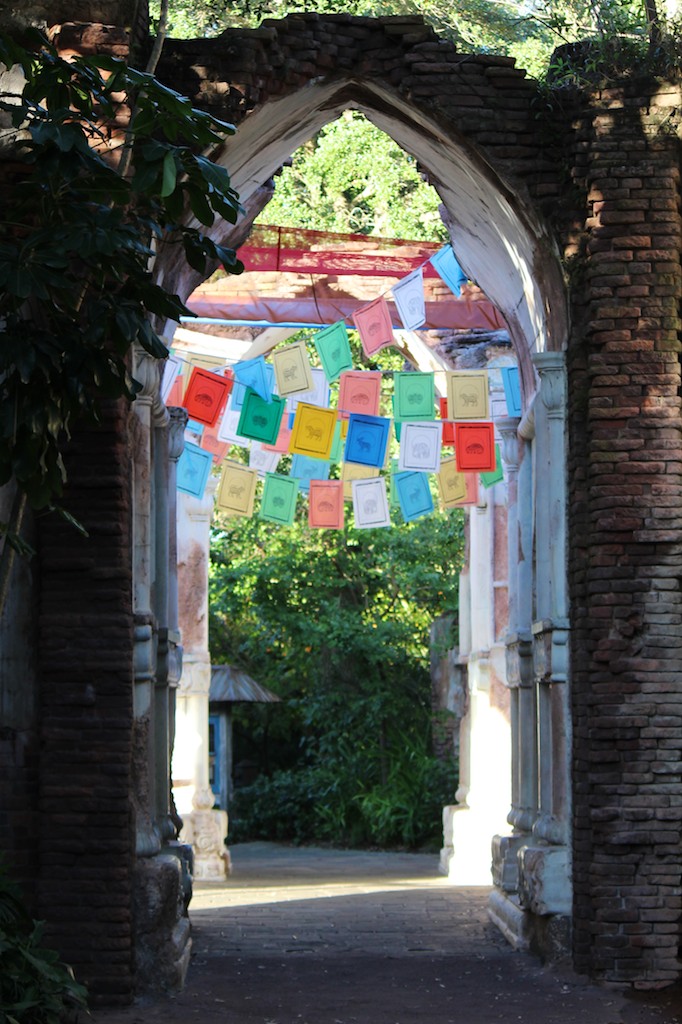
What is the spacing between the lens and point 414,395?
43.8 ft

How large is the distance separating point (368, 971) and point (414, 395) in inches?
226

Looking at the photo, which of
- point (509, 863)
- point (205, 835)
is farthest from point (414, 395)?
point (205, 835)

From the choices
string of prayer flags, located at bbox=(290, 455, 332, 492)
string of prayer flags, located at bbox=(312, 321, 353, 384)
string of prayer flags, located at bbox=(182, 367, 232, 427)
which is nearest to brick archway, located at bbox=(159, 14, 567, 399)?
string of prayer flags, located at bbox=(312, 321, 353, 384)

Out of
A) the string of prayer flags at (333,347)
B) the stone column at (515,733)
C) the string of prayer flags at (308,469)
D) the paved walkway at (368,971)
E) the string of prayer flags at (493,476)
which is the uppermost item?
the string of prayer flags at (333,347)

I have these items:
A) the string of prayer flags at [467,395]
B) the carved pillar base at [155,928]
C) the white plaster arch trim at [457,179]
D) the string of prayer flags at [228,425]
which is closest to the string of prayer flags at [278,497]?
the string of prayer flags at [228,425]

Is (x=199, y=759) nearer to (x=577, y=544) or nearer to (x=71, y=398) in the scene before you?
(x=577, y=544)

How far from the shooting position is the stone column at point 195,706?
1481 cm

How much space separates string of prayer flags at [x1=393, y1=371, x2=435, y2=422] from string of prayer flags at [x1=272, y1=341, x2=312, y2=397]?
776mm

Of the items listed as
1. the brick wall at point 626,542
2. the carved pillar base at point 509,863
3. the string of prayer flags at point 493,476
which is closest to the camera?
the brick wall at point 626,542

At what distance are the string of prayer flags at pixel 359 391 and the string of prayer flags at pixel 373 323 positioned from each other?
658mm

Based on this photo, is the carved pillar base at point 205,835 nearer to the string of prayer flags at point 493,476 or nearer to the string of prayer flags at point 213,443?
the string of prayer flags at point 213,443

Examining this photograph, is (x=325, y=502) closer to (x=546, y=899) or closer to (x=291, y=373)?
(x=291, y=373)

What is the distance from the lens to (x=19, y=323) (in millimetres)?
6570

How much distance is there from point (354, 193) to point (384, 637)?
250 inches
